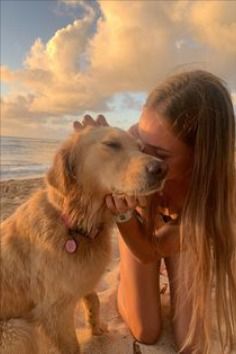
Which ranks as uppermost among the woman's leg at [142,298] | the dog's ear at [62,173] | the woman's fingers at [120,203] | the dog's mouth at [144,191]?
the dog's ear at [62,173]

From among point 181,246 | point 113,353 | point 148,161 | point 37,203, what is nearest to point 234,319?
point 181,246

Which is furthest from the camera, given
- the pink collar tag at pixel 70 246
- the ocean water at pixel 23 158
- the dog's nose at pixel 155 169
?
the ocean water at pixel 23 158

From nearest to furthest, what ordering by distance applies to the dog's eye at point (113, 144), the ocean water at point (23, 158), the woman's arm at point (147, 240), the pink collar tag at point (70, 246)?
1. the dog's eye at point (113, 144)
2. the pink collar tag at point (70, 246)
3. the woman's arm at point (147, 240)
4. the ocean water at point (23, 158)

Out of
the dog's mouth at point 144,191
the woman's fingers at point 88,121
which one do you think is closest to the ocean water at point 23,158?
the woman's fingers at point 88,121

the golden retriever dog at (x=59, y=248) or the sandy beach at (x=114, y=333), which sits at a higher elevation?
the golden retriever dog at (x=59, y=248)

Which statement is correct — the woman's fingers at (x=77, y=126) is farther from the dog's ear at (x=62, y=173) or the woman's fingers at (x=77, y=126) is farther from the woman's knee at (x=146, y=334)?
the woman's knee at (x=146, y=334)

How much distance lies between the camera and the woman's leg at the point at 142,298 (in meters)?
3.30

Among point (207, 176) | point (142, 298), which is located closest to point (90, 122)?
point (207, 176)

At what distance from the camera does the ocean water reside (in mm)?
11131

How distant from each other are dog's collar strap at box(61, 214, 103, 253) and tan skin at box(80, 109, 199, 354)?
0.18 meters

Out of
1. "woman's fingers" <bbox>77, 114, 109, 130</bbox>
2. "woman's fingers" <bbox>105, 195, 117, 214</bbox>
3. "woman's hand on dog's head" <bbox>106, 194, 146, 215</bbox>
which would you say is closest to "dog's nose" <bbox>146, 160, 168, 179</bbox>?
"woman's hand on dog's head" <bbox>106, 194, 146, 215</bbox>

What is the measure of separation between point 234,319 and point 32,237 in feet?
4.53

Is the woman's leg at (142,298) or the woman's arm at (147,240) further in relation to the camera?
the woman's leg at (142,298)

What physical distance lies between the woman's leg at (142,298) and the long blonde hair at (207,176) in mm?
493
